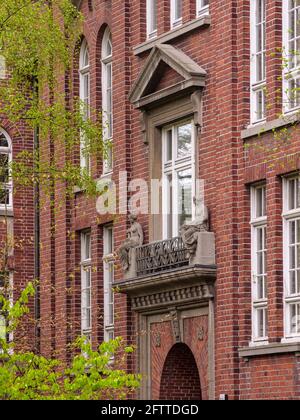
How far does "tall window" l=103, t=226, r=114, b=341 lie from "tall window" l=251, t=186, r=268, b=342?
649 cm

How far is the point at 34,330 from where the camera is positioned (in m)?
43.5

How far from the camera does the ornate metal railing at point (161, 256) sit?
115 feet

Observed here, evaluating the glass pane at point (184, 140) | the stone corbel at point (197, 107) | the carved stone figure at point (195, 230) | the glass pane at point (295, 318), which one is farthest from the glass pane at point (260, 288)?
the glass pane at point (184, 140)

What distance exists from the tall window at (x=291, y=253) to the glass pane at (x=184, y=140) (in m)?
4.14

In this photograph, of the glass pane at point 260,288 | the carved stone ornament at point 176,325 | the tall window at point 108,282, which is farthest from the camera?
the tall window at point 108,282

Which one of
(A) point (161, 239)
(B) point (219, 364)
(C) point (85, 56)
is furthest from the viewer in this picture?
(C) point (85, 56)

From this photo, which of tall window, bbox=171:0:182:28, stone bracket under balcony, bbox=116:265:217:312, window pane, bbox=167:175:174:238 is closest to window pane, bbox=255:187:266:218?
stone bracket under balcony, bbox=116:265:217:312

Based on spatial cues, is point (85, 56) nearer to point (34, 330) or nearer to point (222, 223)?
point (34, 330)

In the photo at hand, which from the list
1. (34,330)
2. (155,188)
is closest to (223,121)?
(155,188)

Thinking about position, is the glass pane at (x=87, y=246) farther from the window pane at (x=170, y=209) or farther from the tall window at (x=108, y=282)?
the window pane at (x=170, y=209)

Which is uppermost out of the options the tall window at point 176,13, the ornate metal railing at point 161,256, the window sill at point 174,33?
the tall window at point 176,13

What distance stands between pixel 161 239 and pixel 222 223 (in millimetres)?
3251

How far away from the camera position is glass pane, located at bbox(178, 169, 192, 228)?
36.0 m

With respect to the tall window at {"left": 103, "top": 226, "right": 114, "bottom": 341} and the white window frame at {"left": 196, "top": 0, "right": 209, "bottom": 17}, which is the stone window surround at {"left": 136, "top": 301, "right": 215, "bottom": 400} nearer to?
the tall window at {"left": 103, "top": 226, "right": 114, "bottom": 341}
